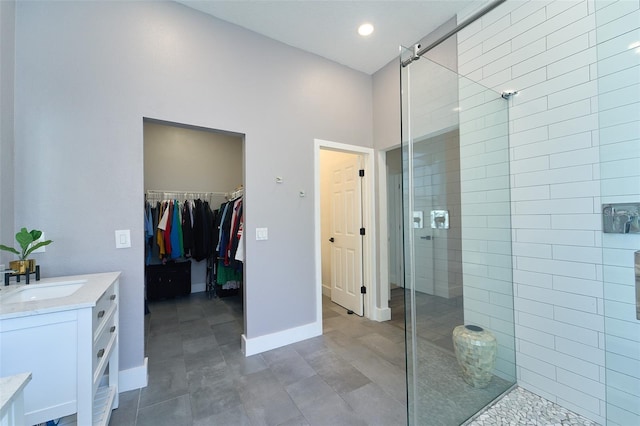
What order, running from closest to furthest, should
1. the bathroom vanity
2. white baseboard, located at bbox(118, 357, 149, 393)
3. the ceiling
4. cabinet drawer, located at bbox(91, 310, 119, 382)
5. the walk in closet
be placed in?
Result: the bathroom vanity, cabinet drawer, located at bbox(91, 310, 119, 382), white baseboard, located at bbox(118, 357, 149, 393), the ceiling, the walk in closet

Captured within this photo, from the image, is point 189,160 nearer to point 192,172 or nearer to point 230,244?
point 192,172

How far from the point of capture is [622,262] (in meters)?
1.39

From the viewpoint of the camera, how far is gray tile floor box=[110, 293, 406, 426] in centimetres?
161

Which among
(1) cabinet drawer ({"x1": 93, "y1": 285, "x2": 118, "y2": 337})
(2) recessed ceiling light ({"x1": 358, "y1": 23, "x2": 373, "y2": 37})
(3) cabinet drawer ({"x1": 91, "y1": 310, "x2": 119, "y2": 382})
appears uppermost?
(2) recessed ceiling light ({"x1": 358, "y1": 23, "x2": 373, "y2": 37})

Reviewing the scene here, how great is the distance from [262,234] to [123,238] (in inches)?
43.0

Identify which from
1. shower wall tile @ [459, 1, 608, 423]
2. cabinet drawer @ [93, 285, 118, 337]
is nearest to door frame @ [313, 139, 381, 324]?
shower wall tile @ [459, 1, 608, 423]

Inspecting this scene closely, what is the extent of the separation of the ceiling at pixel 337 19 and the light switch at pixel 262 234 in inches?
78.3

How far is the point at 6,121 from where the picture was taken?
1.57 m

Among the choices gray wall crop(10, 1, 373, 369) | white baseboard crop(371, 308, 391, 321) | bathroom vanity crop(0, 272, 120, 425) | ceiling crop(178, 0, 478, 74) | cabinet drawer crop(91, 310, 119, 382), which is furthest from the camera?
white baseboard crop(371, 308, 391, 321)

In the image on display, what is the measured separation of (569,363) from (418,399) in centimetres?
108

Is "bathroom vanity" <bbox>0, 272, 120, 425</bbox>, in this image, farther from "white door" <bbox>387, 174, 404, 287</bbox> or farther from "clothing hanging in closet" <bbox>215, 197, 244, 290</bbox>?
"white door" <bbox>387, 174, 404, 287</bbox>

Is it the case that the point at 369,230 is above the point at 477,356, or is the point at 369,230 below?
above

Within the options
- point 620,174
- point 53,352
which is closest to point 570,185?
point 620,174

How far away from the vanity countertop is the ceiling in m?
2.34
